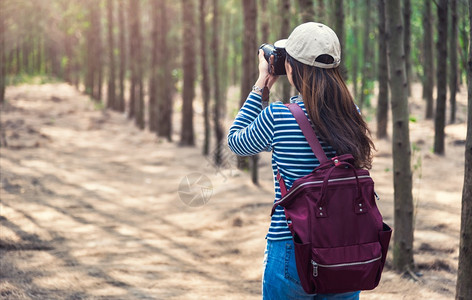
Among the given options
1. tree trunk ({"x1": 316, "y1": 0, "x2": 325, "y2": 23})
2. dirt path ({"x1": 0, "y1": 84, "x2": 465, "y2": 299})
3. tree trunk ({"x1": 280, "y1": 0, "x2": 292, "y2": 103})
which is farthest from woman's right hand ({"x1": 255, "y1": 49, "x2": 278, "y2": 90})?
tree trunk ({"x1": 280, "y1": 0, "x2": 292, "y2": 103})

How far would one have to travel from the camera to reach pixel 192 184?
12.0 m

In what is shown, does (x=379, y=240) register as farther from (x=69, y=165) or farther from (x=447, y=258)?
(x=69, y=165)

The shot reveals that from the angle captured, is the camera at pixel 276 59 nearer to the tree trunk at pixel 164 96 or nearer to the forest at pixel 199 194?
the forest at pixel 199 194

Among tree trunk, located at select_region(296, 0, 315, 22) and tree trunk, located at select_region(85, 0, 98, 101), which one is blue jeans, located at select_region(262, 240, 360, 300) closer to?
tree trunk, located at select_region(296, 0, 315, 22)

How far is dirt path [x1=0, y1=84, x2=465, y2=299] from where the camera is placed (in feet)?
18.2

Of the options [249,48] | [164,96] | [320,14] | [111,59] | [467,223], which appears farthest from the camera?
[111,59]

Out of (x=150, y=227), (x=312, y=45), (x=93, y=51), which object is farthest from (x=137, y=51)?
(x=312, y=45)

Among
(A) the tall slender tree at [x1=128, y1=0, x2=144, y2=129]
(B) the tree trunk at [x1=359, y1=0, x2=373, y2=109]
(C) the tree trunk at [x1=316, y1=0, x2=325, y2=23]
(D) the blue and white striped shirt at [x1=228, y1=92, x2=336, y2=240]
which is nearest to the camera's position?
(D) the blue and white striped shirt at [x1=228, y1=92, x2=336, y2=240]

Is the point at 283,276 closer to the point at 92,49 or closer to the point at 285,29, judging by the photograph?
the point at 285,29

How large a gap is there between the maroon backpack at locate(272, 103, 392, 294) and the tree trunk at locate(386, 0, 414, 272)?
3.50 m

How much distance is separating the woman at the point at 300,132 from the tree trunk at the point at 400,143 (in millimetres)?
3353

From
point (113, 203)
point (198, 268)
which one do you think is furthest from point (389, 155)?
point (198, 268)

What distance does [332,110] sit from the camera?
92.0 inches

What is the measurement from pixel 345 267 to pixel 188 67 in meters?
15.4
